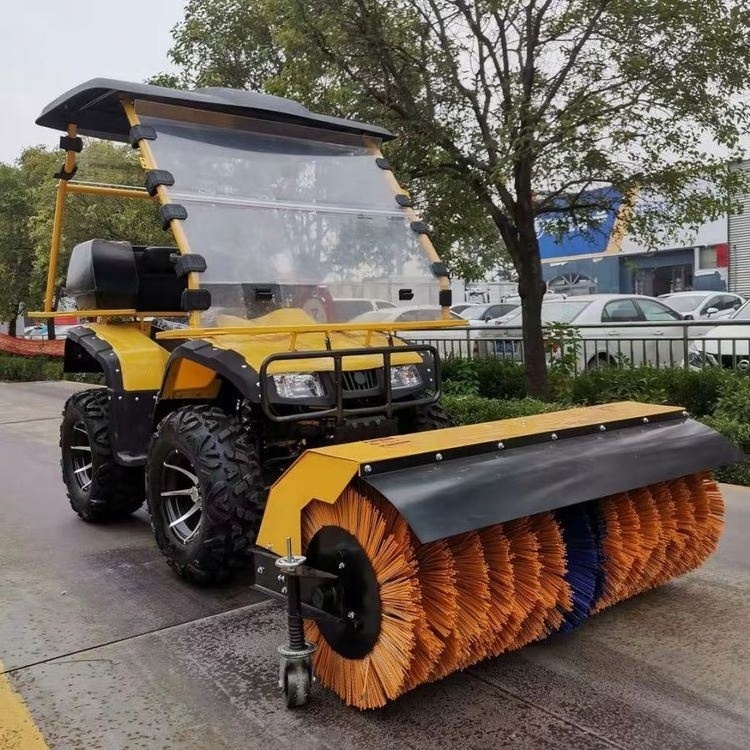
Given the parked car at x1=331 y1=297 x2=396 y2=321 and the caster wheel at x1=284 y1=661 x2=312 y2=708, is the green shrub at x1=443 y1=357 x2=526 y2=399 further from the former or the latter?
the caster wheel at x1=284 y1=661 x2=312 y2=708

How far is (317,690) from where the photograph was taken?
121 inches

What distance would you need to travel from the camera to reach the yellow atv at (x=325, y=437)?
285 cm

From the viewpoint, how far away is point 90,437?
16.7 feet

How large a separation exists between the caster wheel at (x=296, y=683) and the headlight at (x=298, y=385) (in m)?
1.21

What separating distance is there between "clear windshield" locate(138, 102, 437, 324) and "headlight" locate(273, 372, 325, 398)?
1.61 feet

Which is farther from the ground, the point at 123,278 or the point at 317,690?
the point at 123,278

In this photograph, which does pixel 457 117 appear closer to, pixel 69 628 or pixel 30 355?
pixel 69 628

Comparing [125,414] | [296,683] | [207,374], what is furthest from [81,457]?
[296,683]

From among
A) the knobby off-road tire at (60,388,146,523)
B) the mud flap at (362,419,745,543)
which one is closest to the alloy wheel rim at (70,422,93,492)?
the knobby off-road tire at (60,388,146,523)

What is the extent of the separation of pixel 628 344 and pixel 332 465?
6711 mm

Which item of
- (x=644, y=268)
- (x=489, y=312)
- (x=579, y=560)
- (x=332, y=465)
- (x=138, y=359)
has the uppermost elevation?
(x=644, y=268)

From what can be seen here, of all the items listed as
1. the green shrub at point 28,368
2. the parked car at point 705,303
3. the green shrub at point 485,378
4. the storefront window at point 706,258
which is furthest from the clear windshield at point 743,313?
the storefront window at point 706,258

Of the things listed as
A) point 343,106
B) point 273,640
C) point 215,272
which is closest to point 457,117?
point 343,106

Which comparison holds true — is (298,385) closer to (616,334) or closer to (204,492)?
(204,492)
